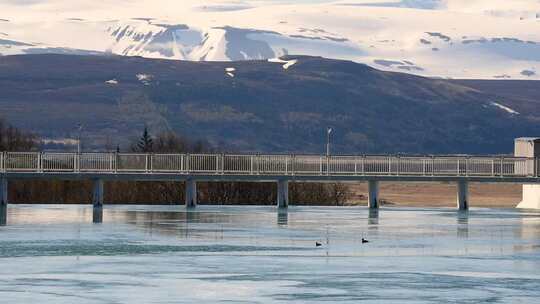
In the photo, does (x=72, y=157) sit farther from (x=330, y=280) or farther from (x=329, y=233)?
(x=330, y=280)

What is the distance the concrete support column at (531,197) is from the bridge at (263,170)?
0.05 meters

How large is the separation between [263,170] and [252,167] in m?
4.78

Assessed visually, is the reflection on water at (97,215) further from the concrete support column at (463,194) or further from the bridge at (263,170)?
the concrete support column at (463,194)

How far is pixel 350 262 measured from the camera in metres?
42.4

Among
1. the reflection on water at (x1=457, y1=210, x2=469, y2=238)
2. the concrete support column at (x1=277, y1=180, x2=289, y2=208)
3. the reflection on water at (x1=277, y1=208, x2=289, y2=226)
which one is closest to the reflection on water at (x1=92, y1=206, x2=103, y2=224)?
the reflection on water at (x1=277, y1=208, x2=289, y2=226)

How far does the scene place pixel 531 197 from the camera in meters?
81.8

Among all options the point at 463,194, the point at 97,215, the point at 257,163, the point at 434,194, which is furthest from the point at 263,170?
the point at 434,194

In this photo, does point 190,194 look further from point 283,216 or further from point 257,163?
point 283,216

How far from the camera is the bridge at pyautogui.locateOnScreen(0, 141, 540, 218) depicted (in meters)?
76.1

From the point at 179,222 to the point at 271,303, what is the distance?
97.9ft

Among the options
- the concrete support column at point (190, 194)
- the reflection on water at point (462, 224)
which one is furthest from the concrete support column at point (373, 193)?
the concrete support column at point (190, 194)

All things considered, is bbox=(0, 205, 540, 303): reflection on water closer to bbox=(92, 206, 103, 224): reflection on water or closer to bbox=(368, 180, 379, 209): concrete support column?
bbox=(92, 206, 103, 224): reflection on water

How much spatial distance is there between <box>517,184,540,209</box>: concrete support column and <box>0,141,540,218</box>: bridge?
0.05m

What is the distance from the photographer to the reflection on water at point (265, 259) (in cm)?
3472
